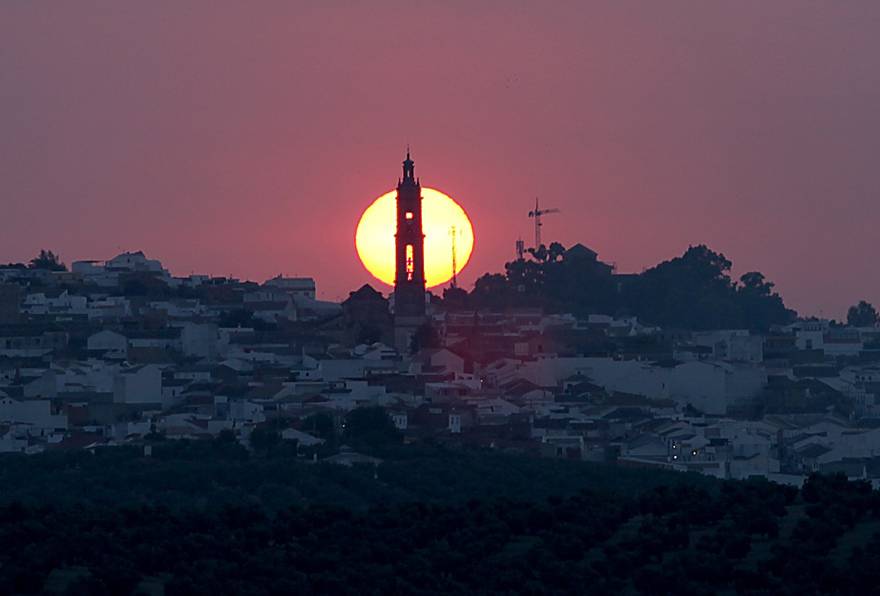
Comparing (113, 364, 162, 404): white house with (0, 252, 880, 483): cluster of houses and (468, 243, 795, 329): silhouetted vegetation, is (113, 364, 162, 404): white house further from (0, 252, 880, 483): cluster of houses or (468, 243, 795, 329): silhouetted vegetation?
(468, 243, 795, 329): silhouetted vegetation

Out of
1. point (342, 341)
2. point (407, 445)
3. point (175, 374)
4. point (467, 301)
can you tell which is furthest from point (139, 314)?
point (407, 445)

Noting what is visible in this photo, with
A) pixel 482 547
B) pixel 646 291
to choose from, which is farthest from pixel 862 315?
pixel 482 547

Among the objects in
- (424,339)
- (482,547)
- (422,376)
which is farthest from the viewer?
(424,339)

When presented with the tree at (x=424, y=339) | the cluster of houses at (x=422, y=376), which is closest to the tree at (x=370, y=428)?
the cluster of houses at (x=422, y=376)

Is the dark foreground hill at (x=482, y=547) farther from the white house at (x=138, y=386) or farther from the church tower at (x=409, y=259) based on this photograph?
the church tower at (x=409, y=259)

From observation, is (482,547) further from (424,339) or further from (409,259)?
(409,259)

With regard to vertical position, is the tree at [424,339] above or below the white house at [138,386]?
above
